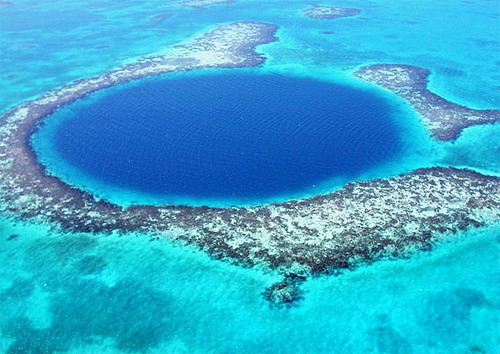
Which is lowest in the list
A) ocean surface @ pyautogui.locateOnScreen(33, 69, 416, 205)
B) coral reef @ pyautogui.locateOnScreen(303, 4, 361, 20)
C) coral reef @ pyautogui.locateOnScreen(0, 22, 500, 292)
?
coral reef @ pyautogui.locateOnScreen(0, 22, 500, 292)

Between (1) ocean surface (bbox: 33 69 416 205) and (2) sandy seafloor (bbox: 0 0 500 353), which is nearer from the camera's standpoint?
A: (2) sandy seafloor (bbox: 0 0 500 353)

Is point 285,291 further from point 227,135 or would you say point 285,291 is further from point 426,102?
point 426,102

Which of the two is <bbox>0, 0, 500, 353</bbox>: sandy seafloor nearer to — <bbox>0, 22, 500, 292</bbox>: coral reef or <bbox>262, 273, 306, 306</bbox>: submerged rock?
<bbox>262, 273, 306, 306</bbox>: submerged rock

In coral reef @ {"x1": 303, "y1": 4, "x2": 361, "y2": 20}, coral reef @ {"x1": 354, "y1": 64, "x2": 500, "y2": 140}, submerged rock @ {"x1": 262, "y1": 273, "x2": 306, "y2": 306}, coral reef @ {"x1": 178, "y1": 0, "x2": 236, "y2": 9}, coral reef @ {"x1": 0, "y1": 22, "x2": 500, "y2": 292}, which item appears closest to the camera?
submerged rock @ {"x1": 262, "y1": 273, "x2": 306, "y2": 306}

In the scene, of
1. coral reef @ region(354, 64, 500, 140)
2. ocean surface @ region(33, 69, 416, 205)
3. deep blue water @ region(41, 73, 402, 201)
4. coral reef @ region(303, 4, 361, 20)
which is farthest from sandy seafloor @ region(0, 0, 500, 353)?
coral reef @ region(303, 4, 361, 20)

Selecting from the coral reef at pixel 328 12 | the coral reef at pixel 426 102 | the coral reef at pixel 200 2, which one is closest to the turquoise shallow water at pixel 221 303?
the coral reef at pixel 426 102

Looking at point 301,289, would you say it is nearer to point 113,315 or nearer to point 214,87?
point 113,315

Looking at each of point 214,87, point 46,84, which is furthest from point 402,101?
point 46,84

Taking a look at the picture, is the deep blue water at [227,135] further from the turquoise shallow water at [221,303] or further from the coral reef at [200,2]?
the coral reef at [200,2]
